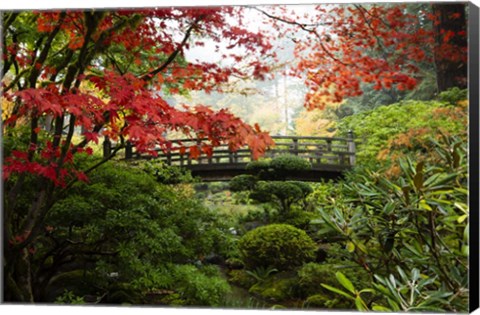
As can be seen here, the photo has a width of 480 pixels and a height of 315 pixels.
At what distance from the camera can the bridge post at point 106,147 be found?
197 inches

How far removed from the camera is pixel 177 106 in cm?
491

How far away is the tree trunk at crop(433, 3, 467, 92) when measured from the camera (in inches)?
175

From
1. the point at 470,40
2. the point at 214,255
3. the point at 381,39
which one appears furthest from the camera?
the point at 214,255

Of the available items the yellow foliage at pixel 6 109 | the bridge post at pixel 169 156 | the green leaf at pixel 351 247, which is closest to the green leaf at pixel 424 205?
the green leaf at pixel 351 247

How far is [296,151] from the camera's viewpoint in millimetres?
4980

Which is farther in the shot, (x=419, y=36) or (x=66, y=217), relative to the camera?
(x=66, y=217)

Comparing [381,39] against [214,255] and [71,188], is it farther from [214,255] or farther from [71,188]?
[71,188]

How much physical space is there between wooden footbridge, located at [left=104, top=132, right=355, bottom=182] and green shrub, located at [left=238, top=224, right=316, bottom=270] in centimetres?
44

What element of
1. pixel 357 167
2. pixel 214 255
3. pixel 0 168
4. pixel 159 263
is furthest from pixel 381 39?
pixel 0 168

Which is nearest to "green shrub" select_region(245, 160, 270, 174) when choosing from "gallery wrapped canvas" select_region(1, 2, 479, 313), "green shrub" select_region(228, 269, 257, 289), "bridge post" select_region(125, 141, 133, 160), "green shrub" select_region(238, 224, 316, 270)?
"gallery wrapped canvas" select_region(1, 2, 479, 313)

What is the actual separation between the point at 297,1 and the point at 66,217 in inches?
96.9

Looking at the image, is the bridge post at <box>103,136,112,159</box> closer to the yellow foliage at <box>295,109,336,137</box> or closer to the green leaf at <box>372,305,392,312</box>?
the yellow foliage at <box>295,109,336,137</box>

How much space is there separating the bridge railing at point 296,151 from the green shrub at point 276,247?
0.57 metres

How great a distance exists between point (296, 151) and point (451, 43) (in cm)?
137
